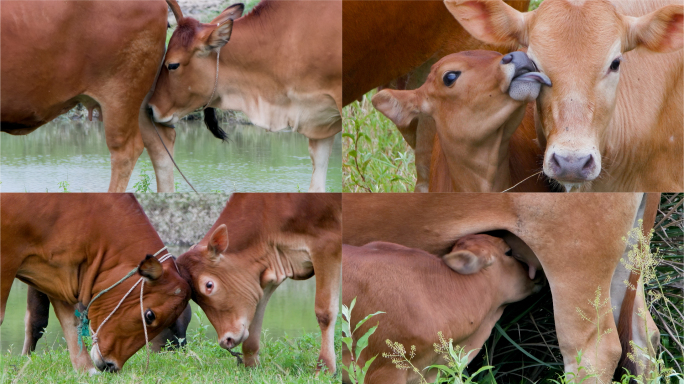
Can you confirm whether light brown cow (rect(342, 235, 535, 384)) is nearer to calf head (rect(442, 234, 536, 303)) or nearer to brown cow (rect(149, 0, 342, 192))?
calf head (rect(442, 234, 536, 303))

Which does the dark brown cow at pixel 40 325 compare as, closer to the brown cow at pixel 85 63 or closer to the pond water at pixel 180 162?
the pond water at pixel 180 162

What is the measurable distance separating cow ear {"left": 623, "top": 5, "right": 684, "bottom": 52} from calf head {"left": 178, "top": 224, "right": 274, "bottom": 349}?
5.92ft

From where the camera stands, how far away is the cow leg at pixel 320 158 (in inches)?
139

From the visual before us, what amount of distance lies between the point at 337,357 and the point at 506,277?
826 mm

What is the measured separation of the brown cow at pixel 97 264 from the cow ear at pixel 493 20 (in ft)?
5.40

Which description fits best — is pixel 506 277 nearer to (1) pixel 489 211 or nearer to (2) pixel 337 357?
(1) pixel 489 211

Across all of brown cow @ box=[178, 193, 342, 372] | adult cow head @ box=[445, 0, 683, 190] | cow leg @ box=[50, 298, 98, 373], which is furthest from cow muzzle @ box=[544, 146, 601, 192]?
cow leg @ box=[50, 298, 98, 373]

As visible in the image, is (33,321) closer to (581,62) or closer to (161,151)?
(161,151)

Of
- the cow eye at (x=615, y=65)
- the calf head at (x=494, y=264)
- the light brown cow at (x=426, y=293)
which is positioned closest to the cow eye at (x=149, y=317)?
the light brown cow at (x=426, y=293)

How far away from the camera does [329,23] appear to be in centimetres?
332

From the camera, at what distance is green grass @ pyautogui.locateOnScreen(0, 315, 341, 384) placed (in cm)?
276

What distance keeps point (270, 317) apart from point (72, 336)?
93 cm

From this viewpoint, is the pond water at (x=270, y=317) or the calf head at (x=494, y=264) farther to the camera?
the pond water at (x=270, y=317)

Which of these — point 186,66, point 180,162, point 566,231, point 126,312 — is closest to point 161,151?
point 180,162
